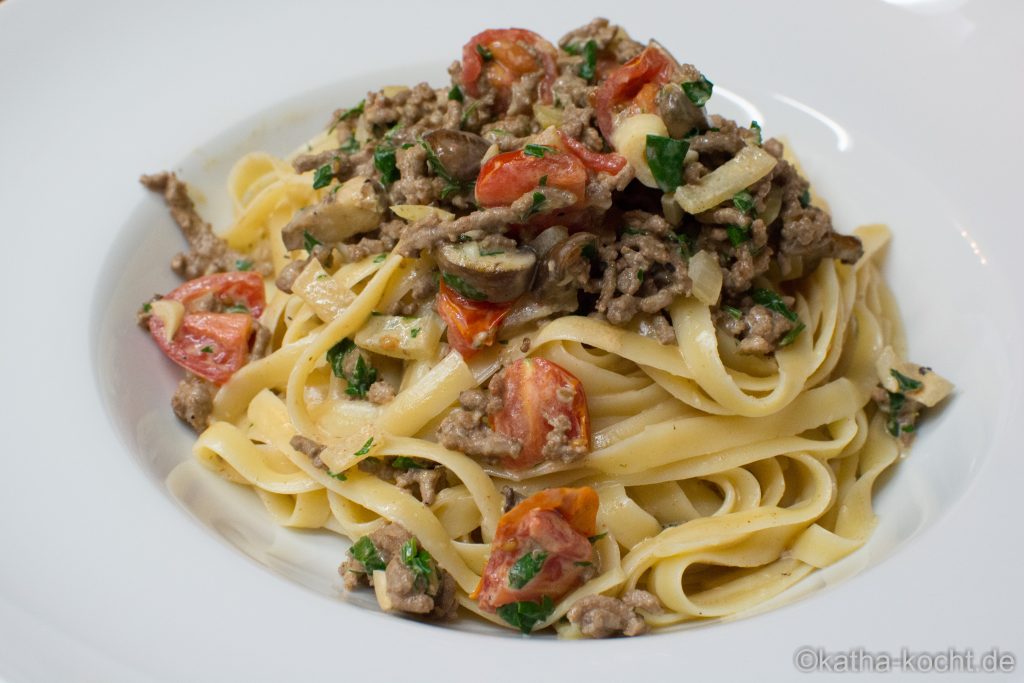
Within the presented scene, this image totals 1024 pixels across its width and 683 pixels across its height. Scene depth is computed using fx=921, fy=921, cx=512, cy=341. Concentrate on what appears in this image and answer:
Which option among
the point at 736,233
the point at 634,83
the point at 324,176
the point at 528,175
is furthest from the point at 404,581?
Answer: the point at 634,83

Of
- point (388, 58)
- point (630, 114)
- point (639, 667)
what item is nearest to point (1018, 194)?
point (630, 114)

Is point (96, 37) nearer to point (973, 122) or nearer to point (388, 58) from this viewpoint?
point (388, 58)

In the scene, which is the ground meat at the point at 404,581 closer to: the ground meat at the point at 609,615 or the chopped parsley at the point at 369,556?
the chopped parsley at the point at 369,556

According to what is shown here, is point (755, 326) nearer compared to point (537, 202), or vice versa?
point (537, 202)

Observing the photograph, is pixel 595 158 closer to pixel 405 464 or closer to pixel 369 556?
pixel 405 464

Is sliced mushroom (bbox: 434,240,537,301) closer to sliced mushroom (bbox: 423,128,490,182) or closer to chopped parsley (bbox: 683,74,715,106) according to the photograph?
sliced mushroom (bbox: 423,128,490,182)
